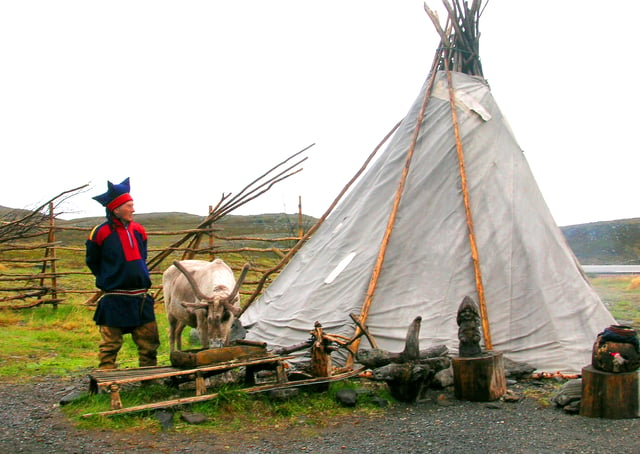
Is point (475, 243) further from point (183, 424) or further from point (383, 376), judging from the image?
point (183, 424)

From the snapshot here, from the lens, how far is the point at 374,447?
12.9ft

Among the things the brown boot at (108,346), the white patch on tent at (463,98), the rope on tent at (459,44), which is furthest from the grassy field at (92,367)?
the white patch on tent at (463,98)

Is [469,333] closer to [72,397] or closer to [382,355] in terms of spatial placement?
[382,355]

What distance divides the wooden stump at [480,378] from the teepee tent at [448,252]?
37.3 inches

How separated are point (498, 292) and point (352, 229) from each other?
192cm

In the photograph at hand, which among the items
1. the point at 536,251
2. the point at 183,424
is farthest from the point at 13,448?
the point at 536,251

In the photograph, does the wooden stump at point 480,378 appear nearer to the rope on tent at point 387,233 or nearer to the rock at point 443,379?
the rock at point 443,379

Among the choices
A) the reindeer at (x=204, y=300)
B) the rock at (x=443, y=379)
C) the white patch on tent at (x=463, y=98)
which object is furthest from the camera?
the white patch on tent at (x=463, y=98)

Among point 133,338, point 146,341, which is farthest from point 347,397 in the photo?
point 133,338

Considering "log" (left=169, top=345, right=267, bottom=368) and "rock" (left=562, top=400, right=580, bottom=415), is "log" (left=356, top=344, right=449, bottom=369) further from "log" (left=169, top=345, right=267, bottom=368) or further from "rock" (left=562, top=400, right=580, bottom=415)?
"rock" (left=562, top=400, right=580, bottom=415)

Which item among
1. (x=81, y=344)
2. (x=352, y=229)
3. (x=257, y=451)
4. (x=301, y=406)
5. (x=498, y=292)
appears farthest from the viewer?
(x=81, y=344)

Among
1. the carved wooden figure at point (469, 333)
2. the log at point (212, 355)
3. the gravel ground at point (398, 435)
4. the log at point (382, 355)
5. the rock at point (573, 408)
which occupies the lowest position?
the gravel ground at point (398, 435)

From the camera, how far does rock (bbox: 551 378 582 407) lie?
467cm

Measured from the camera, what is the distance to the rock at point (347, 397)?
4.93m
